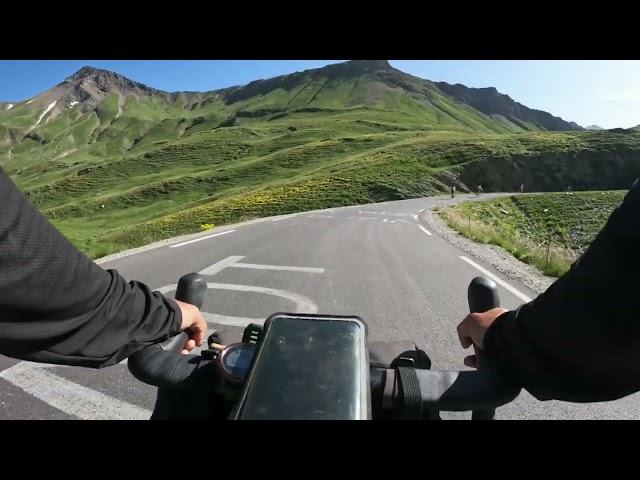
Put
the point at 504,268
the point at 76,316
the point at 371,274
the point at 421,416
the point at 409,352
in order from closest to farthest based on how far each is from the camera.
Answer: the point at 76,316 → the point at 421,416 → the point at 409,352 → the point at 371,274 → the point at 504,268

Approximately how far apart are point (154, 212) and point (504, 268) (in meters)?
53.5

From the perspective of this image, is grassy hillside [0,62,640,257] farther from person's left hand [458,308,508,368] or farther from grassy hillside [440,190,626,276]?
person's left hand [458,308,508,368]

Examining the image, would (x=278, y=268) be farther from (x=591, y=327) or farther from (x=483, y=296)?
(x=591, y=327)

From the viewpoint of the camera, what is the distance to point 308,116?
162250mm

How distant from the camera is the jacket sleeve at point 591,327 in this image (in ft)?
3.16

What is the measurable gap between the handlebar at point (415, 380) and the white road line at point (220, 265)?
25.3ft

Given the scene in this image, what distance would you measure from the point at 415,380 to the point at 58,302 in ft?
3.34

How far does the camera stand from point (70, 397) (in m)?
3.76

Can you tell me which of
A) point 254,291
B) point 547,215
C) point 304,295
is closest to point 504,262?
point 304,295

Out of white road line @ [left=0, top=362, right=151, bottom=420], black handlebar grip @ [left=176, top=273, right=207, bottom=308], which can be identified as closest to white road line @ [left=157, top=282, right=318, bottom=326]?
white road line @ [left=0, top=362, right=151, bottom=420]

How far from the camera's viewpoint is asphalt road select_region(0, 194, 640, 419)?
3684mm

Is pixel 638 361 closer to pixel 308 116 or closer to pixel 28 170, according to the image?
pixel 308 116

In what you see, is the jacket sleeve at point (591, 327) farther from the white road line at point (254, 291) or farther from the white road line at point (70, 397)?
the white road line at point (254, 291)
